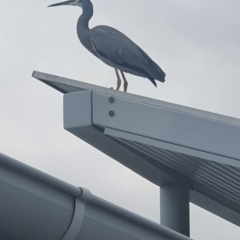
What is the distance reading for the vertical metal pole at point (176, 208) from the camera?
6562 mm

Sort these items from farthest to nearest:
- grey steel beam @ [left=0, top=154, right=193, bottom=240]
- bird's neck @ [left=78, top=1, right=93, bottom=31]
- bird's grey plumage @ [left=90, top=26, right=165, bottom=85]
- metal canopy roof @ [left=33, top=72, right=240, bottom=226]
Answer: bird's neck @ [left=78, top=1, right=93, bottom=31], bird's grey plumage @ [left=90, top=26, right=165, bottom=85], metal canopy roof @ [left=33, top=72, right=240, bottom=226], grey steel beam @ [left=0, top=154, right=193, bottom=240]

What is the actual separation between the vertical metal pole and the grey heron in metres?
1.30

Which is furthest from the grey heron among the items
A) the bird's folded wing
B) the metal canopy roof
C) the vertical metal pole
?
the metal canopy roof

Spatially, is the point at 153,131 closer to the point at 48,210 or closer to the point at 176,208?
the point at 48,210

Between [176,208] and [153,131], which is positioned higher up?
[176,208]

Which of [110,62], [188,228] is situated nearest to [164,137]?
[188,228]

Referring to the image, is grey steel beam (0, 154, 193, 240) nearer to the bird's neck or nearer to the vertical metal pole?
the vertical metal pole

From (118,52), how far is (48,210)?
5.05m

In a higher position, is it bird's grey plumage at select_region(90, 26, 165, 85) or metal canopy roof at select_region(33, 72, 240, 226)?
bird's grey plumage at select_region(90, 26, 165, 85)

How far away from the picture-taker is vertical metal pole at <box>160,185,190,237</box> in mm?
6562

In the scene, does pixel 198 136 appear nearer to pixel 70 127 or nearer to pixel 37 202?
pixel 70 127

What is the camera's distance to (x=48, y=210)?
2.99 m

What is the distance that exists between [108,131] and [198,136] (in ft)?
2.31

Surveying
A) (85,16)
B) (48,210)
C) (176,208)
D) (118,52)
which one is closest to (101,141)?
(176,208)
